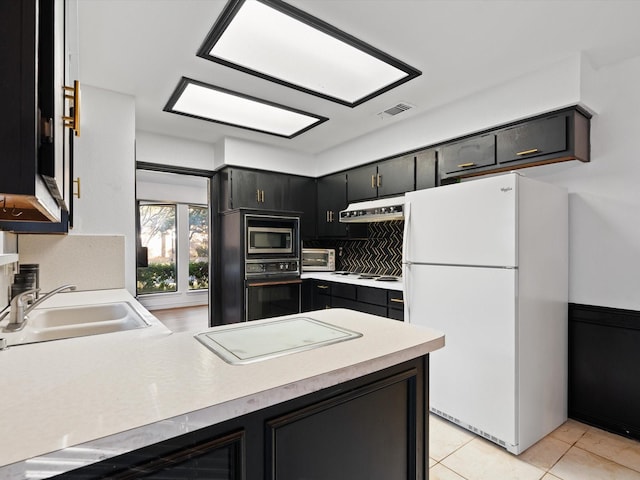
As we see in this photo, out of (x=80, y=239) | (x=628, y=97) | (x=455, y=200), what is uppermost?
(x=628, y=97)

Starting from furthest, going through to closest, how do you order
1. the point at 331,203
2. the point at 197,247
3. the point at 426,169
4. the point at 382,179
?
the point at 197,247, the point at 331,203, the point at 382,179, the point at 426,169

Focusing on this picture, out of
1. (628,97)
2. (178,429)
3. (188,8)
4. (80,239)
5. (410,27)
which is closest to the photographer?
(178,429)

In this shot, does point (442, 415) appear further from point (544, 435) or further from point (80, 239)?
point (80, 239)

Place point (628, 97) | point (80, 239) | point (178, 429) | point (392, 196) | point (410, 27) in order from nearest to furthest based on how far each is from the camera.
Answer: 1. point (178, 429)
2. point (410, 27)
3. point (628, 97)
4. point (80, 239)
5. point (392, 196)

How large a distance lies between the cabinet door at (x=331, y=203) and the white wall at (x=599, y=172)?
191 centimetres

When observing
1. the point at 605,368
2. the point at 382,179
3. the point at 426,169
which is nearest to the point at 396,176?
the point at 382,179

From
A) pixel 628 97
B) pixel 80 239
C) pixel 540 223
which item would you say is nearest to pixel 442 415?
pixel 540 223

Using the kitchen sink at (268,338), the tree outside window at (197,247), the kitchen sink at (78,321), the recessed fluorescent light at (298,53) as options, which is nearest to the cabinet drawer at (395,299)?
the recessed fluorescent light at (298,53)

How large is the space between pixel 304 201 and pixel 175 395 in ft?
13.0

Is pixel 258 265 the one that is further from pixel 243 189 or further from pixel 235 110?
pixel 235 110

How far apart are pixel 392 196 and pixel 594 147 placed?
169 cm

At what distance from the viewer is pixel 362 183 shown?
398 cm

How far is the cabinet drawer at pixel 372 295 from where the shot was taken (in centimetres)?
324

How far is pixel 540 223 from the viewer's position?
2.27 meters
